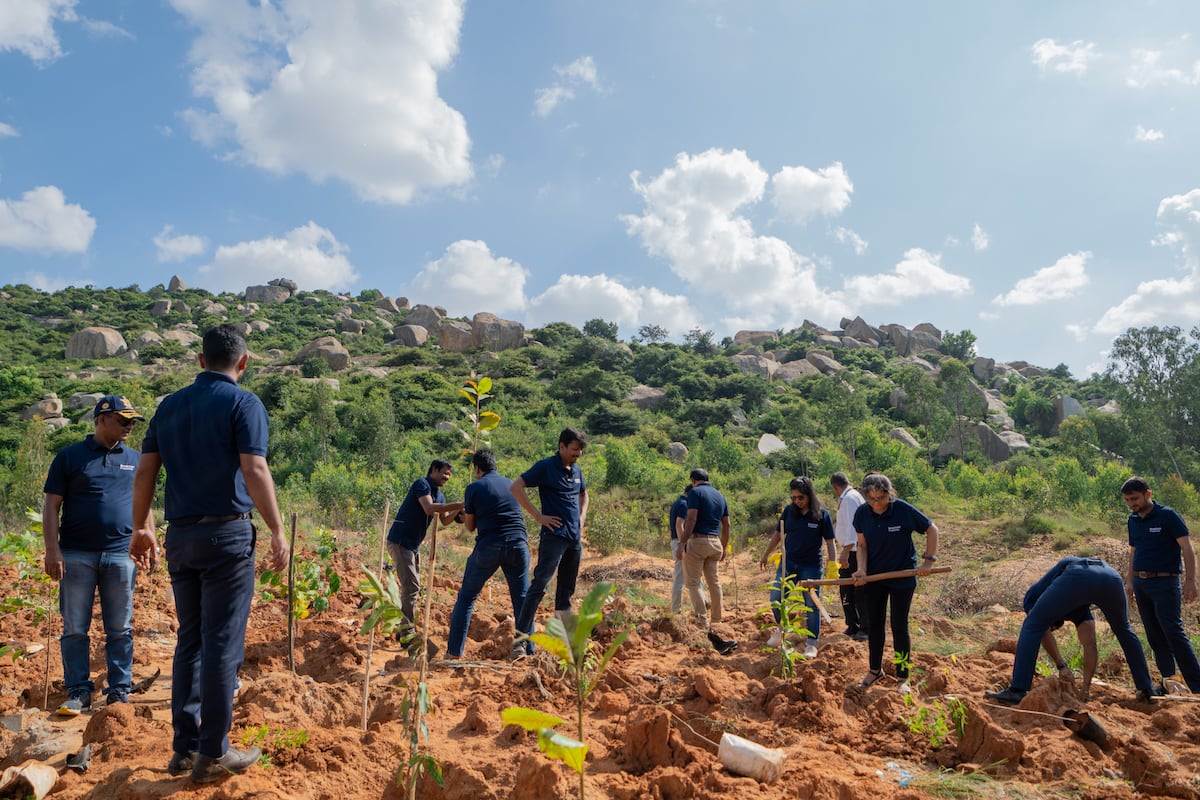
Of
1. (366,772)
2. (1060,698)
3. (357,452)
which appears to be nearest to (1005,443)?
(357,452)

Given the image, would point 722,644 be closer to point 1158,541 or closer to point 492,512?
point 492,512

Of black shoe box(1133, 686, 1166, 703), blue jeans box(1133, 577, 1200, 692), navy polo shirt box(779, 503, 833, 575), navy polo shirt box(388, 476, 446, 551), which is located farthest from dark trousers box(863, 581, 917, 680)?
navy polo shirt box(388, 476, 446, 551)

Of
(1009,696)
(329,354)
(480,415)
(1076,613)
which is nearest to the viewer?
(480,415)

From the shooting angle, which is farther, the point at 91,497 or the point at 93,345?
the point at 93,345

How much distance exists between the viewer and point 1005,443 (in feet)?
121

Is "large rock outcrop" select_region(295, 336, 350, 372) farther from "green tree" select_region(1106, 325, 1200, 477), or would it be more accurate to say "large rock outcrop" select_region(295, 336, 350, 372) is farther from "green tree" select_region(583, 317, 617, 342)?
"green tree" select_region(1106, 325, 1200, 477)

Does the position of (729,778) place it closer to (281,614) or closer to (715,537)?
(715,537)

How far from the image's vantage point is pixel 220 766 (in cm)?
242

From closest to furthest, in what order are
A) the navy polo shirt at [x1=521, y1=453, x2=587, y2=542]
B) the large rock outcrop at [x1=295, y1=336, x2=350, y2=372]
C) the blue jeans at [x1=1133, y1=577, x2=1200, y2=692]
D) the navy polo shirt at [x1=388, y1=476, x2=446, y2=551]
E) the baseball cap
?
the baseball cap
the blue jeans at [x1=1133, y1=577, x2=1200, y2=692]
the navy polo shirt at [x1=521, y1=453, x2=587, y2=542]
the navy polo shirt at [x1=388, y1=476, x2=446, y2=551]
the large rock outcrop at [x1=295, y1=336, x2=350, y2=372]

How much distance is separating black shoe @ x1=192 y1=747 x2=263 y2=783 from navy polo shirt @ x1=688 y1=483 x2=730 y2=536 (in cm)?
392

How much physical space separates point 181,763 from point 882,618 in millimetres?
3776

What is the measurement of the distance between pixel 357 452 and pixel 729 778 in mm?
23555

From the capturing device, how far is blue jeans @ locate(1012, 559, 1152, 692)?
3920 mm

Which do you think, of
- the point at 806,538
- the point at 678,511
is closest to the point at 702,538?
the point at 806,538
